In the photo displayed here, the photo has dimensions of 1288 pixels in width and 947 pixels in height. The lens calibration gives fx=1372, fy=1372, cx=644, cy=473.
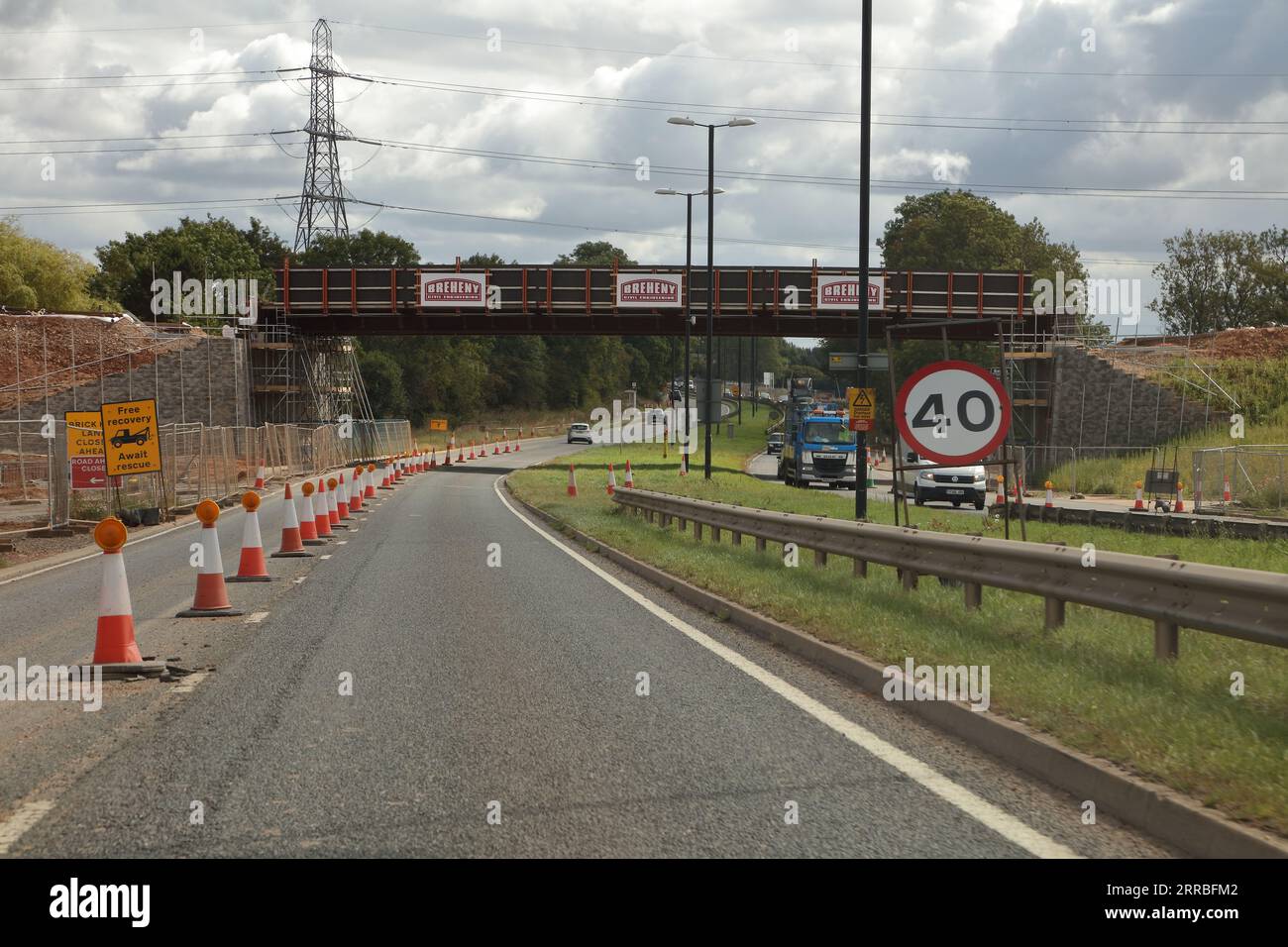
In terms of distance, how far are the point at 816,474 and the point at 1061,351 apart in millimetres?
11298

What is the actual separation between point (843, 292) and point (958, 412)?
4943 centimetres

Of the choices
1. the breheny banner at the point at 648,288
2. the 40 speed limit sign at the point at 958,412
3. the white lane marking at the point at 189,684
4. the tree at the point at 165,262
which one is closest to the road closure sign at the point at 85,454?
the white lane marking at the point at 189,684

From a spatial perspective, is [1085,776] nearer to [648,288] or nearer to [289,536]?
[289,536]

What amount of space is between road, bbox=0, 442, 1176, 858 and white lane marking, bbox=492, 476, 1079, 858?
0.07ft

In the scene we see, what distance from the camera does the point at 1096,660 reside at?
8578 mm

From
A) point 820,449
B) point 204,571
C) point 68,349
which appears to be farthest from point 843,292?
point 204,571

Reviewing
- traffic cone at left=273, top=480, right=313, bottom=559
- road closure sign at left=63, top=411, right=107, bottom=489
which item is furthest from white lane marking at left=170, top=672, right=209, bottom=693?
road closure sign at left=63, top=411, right=107, bottom=489

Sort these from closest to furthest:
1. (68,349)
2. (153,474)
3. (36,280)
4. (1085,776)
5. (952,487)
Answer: (1085,776), (153,474), (952,487), (68,349), (36,280)

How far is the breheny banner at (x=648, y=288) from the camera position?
6047cm

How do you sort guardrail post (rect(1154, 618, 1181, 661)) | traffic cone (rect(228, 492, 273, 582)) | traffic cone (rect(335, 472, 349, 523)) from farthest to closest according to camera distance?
traffic cone (rect(335, 472, 349, 523)), traffic cone (rect(228, 492, 273, 582)), guardrail post (rect(1154, 618, 1181, 661))

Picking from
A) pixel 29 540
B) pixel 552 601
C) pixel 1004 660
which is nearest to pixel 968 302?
pixel 29 540

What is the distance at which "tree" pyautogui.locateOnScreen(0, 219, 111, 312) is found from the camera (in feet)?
247

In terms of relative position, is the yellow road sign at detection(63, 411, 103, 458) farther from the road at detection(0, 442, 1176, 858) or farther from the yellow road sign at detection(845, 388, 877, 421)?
the yellow road sign at detection(845, 388, 877, 421)
